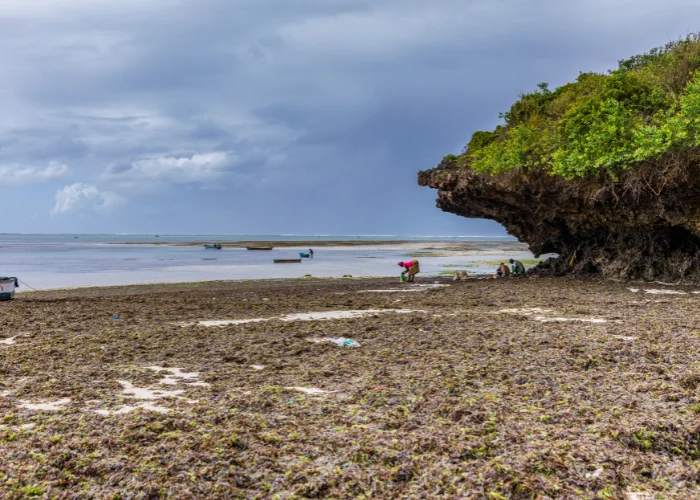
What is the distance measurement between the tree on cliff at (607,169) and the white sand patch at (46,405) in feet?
57.6

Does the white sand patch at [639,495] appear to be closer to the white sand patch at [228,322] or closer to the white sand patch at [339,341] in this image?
the white sand patch at [339,341]

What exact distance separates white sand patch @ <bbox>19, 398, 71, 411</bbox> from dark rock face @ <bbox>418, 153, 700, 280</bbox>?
60.6ft

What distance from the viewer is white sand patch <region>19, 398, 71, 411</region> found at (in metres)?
5.09

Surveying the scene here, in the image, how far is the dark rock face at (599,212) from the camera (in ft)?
59.6

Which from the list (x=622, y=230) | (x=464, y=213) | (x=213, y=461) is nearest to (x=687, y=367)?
(x=213, y=461)

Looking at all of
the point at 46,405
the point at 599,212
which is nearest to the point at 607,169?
the point at 599,212

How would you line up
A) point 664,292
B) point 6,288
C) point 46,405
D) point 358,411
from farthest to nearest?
point 6,288 < point 664,292 < point 46,405 < point 358,411

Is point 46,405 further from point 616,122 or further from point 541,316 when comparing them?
point 616,122

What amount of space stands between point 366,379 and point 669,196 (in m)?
17.1

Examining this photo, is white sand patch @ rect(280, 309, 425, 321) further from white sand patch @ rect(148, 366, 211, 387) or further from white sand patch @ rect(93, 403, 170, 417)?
white sand patch @ rect(93, 403, 170, 417)

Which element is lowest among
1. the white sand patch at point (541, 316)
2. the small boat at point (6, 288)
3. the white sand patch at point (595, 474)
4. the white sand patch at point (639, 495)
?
the white sand patch at point (639, 495)

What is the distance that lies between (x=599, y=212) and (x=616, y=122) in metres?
4.88

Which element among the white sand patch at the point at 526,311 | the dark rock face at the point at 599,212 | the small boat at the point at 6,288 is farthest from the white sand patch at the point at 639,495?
the small boat at the point at 6,288

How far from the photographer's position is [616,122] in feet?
60.6
